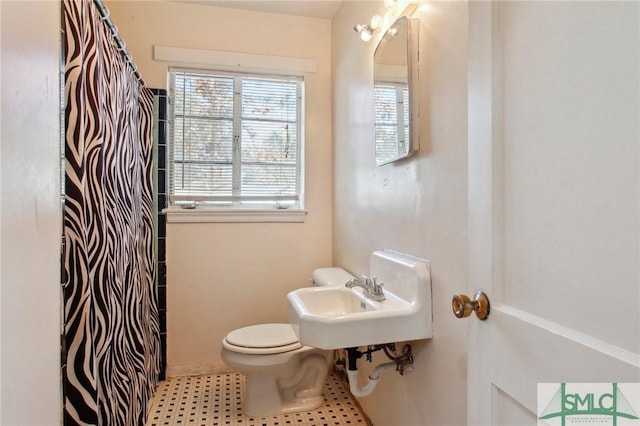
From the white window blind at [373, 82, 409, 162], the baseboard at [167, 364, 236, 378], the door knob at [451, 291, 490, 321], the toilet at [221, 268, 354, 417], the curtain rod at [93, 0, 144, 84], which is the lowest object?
the baseboard at [167, 364, 236, 378]

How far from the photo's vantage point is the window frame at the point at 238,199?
7.91 feet

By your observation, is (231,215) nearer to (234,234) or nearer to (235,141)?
(234,234)

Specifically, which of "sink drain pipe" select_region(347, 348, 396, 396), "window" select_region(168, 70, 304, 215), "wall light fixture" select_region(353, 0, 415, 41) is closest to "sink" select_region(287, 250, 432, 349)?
"sink drain pipe" select_region(347, 348, 396, 396)

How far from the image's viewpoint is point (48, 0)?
0.84m

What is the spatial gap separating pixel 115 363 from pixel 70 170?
824 mm

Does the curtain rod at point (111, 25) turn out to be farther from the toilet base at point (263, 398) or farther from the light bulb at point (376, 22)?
the toilet base at point (263, 398)

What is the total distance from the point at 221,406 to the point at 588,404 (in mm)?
1961

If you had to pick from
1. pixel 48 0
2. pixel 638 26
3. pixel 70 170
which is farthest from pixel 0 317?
pixel 638 26

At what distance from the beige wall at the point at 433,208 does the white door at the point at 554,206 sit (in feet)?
0.93

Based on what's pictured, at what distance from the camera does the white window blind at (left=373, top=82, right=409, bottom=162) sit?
1.46 meters

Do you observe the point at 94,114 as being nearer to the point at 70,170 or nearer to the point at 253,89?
the point at 70,170

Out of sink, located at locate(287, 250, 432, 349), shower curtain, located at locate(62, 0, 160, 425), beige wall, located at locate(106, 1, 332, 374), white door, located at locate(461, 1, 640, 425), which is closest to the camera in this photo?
white door, located at locate(461, 1, 640, 425)

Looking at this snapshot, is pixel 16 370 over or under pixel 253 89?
under

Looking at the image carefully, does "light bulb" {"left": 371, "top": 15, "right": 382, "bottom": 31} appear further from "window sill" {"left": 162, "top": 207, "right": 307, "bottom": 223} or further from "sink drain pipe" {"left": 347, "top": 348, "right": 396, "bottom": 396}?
"sink drain pipe" {"left": 347, "top": 348, "right": 396, "bottom": 396}
